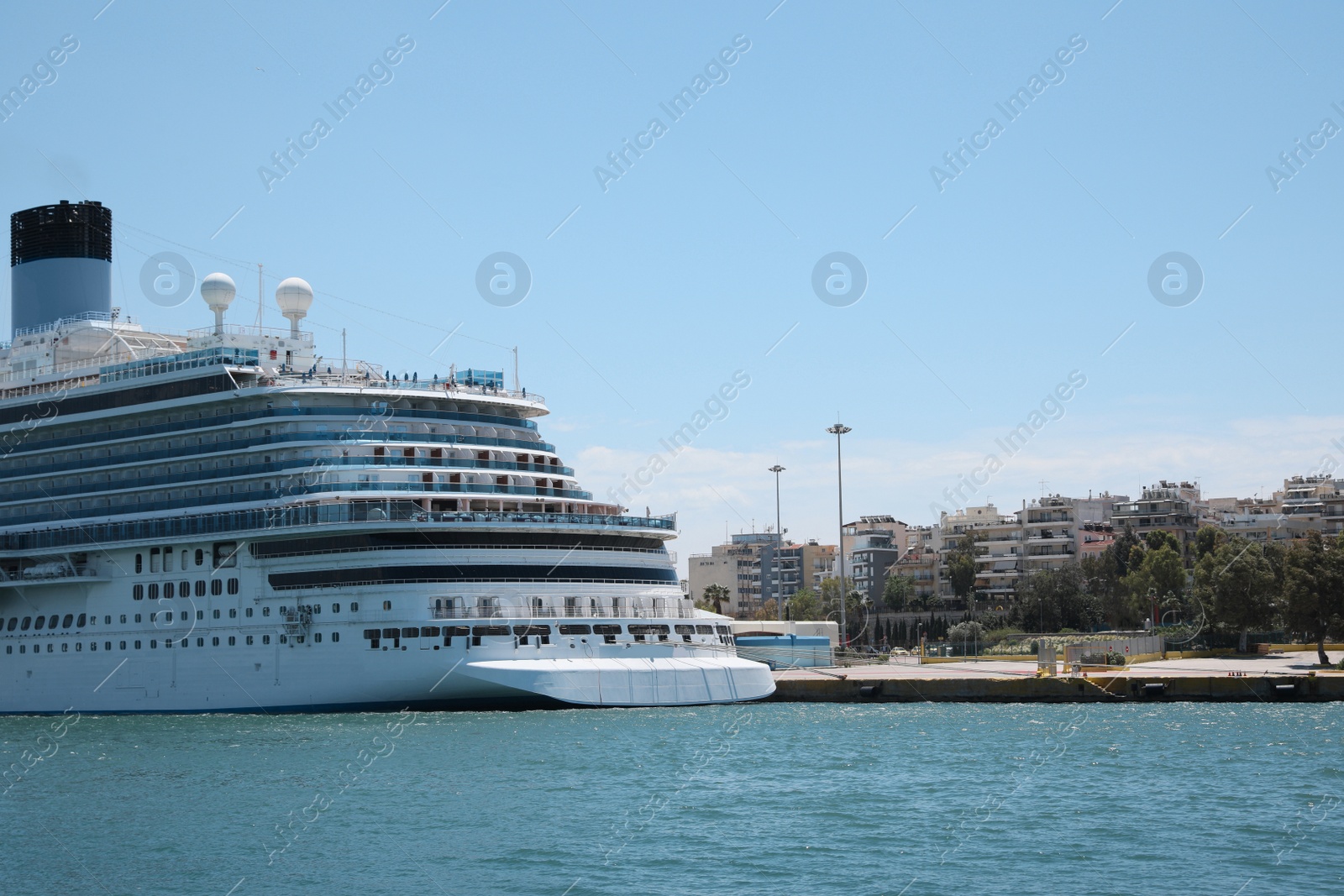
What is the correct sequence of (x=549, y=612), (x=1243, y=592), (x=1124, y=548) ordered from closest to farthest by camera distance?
(x=549, y=612) → (x=1243, y=592) → (x=1124, y=548)

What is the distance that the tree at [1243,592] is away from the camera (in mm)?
73562

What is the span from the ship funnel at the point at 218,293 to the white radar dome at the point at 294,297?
202 cm

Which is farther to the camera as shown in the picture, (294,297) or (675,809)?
(294,297)

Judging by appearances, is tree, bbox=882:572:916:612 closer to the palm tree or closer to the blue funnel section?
the palm tree

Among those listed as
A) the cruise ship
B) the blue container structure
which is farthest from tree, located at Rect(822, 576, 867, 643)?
the cruise ship

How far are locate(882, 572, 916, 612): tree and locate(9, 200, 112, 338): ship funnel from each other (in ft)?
271

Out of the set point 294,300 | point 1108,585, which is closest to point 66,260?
point 294,300

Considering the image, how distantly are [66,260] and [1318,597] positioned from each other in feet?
191

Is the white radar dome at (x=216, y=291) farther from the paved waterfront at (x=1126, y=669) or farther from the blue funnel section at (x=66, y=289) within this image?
the paved waterfront at (x=1126, y=669)

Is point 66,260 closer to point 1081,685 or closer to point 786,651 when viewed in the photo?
point 786,651

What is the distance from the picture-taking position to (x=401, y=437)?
57.1 m

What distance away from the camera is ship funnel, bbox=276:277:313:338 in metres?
63.6

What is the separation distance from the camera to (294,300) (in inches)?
2505

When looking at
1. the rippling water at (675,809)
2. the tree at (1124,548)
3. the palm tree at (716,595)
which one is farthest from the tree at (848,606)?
the rippling water at (675,809)
